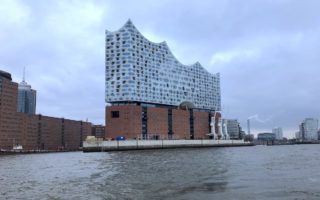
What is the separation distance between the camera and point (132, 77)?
17250 cm

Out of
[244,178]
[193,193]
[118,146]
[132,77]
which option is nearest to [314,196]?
[193,193]

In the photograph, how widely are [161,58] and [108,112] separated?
3924 cm

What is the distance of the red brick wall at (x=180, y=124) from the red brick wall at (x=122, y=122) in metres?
26.3

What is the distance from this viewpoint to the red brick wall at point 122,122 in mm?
163000

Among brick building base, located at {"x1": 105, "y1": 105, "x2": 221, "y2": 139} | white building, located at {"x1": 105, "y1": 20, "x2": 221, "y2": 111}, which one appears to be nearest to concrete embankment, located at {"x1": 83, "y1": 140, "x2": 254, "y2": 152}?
brick building base, located at {"x1": 105, "y1": 105, "x2": 221, "y2": 139}

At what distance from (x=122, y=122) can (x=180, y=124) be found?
116ft

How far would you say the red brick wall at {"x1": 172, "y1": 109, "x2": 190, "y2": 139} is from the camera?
18625 cm

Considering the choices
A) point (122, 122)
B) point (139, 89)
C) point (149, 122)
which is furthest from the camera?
point (139, 89)

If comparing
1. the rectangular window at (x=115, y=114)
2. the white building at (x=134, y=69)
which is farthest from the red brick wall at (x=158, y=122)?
the rectangular window at (x=115, y=114)

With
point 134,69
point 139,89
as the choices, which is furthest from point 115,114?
point 134,69

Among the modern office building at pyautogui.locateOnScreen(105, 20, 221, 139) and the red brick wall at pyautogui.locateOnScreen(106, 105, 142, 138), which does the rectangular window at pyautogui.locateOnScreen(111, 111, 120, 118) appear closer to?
the modern office building at pyautogui.locateOnScreen(105, 20, 221, 139)

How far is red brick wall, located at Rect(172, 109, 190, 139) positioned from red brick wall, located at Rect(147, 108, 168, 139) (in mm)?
5504

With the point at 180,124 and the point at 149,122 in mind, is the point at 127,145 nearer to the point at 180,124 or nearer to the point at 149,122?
the point at 149,122

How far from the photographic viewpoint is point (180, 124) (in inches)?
7470
